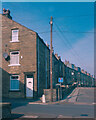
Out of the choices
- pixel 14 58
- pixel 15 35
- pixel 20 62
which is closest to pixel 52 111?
pixel 20 62

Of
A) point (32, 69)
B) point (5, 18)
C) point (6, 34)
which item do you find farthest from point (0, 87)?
point (5, 18)

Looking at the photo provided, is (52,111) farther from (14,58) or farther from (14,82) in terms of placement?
(14,58)

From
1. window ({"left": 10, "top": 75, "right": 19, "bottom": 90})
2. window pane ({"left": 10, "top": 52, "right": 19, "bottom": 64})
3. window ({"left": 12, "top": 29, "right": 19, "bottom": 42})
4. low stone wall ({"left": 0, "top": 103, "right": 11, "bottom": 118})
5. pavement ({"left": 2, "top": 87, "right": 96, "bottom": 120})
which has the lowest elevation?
pavement ({"left": 2, "top": 87, "right": 96, "bottom": 120})

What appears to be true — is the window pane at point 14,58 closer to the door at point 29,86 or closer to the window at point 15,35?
the window at point 15,35

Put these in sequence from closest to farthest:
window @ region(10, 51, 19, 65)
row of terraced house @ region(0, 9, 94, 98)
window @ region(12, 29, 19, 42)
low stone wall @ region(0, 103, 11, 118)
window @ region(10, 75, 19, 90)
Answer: low stone wall @ region(0, 103, 11, 118) → row of terraced house @ region(0, 9, 94, 98) → window @ region(10, 75, 19, 90) → window @ region(10, 51, 19, 65) → window @ region(12, 29, 19, 42)

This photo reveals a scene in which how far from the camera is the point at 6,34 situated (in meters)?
23.8

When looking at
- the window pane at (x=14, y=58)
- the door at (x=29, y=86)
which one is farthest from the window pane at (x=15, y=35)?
the door at (x=29, y=86)

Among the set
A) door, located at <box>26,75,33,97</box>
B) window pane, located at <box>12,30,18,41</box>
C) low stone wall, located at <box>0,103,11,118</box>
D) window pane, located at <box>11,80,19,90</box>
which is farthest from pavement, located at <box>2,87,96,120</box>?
window pane, located at <box>12,30,18,41</box>

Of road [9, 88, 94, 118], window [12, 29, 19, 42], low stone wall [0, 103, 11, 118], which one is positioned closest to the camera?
low stone wall [0, 103, 11, 118]

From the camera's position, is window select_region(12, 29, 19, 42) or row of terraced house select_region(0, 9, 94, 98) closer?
row of terraced house select_region(0, 9, 94, 98)

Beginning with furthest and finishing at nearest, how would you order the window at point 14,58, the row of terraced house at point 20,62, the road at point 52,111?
the window at point 14,58 → the row of terraced house at point 20,62 → the road at point 52,111

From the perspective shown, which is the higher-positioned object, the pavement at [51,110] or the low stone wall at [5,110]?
the low stone wall at [5,110]

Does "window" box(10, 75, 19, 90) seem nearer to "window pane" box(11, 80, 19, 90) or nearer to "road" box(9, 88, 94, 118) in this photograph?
"window pane" box(11, 80, 19, 90)

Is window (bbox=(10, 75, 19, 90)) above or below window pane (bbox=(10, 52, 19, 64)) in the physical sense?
below
